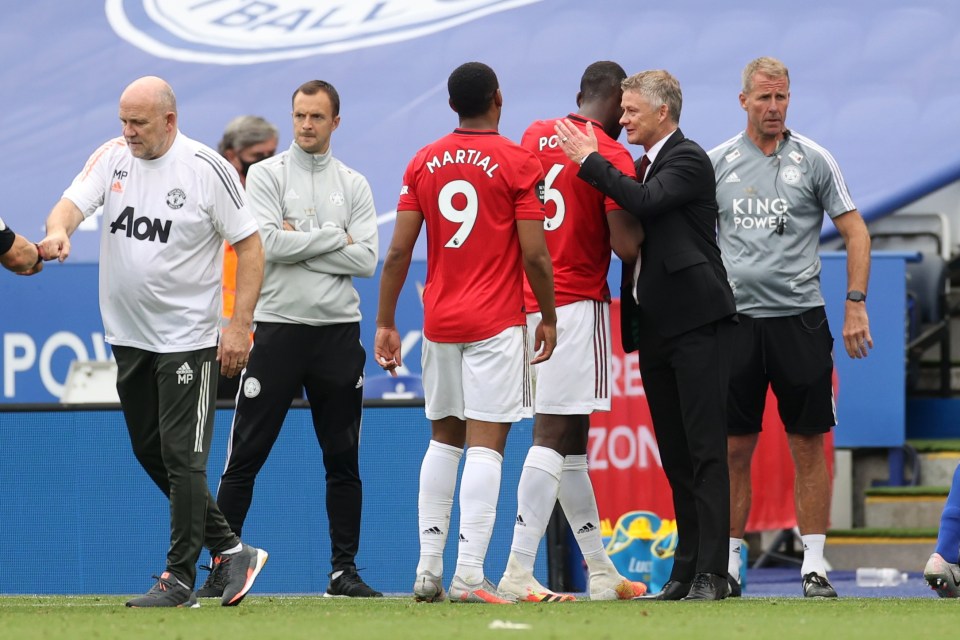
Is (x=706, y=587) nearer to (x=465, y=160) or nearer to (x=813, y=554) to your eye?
(x=813, y=554)

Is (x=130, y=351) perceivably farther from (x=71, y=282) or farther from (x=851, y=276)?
(x=71, y=282)

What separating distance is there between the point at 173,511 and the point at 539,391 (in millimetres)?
1541

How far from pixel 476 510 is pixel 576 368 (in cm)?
73

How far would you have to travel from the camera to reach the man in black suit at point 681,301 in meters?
6.21

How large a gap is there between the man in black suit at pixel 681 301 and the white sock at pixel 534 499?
0.51 metres

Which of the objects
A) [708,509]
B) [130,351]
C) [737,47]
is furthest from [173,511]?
[737,47]

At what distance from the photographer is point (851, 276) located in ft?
23.3

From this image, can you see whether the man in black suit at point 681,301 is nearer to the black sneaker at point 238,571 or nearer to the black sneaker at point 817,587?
the black sneaker at point 817,587

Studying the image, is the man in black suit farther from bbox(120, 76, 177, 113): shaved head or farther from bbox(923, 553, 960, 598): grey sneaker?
bbox(120, 76, 177, 113): shaved head

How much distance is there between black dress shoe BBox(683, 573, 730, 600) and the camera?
20.3ft

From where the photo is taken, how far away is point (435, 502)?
618 centimetres

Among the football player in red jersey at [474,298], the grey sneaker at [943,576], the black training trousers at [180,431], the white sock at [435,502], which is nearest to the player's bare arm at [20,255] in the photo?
the black training trousers at [180,431]

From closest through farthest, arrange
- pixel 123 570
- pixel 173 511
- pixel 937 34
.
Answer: pixel 173 511 → pixel 123 570 → pixel 937 34

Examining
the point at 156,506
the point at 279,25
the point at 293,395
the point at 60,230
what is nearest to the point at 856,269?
the point at 293,395
